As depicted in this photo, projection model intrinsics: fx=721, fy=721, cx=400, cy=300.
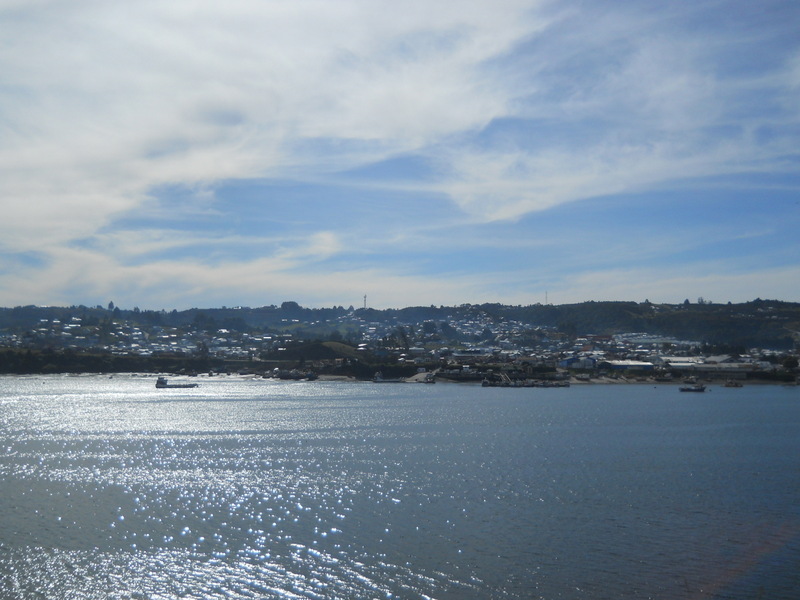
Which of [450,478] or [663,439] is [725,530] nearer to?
[450,478]

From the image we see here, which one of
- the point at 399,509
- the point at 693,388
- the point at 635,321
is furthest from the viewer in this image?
the point at 635,321

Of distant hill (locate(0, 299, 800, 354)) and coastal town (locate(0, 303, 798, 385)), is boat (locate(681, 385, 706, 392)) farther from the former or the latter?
distant hill (locate(0, 299, 800, 354))

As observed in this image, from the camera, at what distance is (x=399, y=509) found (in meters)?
18.5

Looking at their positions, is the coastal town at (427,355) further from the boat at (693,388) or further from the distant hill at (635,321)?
the boat at (693,388)

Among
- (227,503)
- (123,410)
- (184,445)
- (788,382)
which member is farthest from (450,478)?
(788,382)

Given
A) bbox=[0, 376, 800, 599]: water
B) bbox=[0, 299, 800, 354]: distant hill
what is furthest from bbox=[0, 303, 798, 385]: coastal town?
bbox=[0, 376, 800, 599]: water

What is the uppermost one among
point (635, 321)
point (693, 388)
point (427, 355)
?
point (635, 321)

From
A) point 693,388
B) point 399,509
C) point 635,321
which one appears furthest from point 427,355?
point 399,509

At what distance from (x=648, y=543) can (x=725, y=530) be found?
7.79 feet

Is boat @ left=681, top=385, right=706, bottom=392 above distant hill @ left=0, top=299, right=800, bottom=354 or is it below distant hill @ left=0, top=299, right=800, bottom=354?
below

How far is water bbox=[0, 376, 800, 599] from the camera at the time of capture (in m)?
13.2

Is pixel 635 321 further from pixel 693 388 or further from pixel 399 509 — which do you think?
pixel 399 509

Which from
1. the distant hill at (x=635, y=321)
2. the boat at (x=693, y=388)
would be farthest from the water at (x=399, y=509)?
the distant hill at (x=635, y=321)

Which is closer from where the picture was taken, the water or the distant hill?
the water
